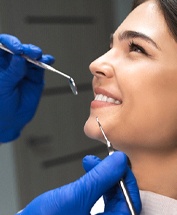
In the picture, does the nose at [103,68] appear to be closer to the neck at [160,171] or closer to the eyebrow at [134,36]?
the eyebrow at [134,36]

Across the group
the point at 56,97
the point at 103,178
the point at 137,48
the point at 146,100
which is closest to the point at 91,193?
the point at 103,178

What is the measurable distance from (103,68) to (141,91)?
131 millimetres

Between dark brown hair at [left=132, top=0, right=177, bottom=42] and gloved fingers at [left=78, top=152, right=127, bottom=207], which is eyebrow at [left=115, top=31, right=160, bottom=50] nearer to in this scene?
A: dark brown hair at [left=132, top=0, right=177, bottom=42]

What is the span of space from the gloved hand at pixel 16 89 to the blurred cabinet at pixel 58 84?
0.78m

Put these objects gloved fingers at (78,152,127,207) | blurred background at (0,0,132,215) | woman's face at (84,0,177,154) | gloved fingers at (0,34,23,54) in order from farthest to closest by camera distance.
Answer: blurred background at (0,0,132,215) < gloved fingers at (0,34,23,54) < woman's face at (84,0,177,154) < gloved fingers at (78,152,127,207)

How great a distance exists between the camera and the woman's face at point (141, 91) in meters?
1.09

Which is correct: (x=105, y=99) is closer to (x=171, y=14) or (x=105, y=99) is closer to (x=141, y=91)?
(x=141, y=91)

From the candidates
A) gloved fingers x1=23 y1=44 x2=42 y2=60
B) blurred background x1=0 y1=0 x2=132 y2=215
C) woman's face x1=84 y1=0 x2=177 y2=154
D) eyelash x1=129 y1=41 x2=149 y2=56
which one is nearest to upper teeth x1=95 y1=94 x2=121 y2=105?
woman's face x1=84 y1=0 x2=177 y2=154

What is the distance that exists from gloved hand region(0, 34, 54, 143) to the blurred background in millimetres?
750

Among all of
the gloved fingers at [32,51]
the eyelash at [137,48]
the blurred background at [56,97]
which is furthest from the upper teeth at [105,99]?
the blurred background at [56,97]

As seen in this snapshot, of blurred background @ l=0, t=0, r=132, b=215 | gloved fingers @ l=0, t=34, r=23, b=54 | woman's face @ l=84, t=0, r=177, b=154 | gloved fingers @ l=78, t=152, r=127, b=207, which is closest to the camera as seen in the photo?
gloved fingers @ l=78, t=152, r=127, b=207

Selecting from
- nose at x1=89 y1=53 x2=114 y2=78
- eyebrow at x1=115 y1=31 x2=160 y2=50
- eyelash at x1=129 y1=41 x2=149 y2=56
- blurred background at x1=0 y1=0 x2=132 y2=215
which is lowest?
blurred background at x1=0 y1=0 x2=132 y2=215

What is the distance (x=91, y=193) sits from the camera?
0.98 meters

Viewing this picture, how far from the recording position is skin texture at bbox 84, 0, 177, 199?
1092 millimetres
